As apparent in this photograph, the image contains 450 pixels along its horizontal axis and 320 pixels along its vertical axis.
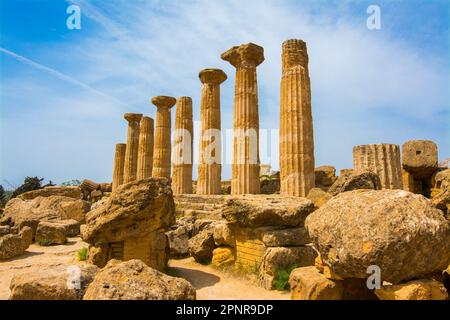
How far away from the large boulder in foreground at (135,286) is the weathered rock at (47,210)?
11.8 meters

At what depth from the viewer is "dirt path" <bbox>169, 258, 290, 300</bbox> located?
6.13m

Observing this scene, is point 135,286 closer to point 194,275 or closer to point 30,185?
point 194,275

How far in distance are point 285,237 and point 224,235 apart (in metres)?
2.00

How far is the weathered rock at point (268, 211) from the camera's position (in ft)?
23.7

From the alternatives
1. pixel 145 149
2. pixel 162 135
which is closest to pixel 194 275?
pixel 162 135

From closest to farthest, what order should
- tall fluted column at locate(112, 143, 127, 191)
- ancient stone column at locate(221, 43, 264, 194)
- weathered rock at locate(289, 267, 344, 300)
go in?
weathered rock at locate(289, 267, 344, 300) < ancient stone column at locate(221, 43, 264, 194) < tall fluted column at locate(112, 143, 127, 191)

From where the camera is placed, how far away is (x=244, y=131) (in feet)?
47.1

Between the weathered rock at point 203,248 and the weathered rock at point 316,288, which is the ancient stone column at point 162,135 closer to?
the weathered rock at point 203,248

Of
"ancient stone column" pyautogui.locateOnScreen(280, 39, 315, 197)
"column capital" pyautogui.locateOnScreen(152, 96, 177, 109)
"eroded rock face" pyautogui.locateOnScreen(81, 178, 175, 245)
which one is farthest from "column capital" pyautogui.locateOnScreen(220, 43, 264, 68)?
"eroded rock face" pyautogui.locateOnScreen(81, 178, 175, 245)

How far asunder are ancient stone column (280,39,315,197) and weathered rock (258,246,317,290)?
507cm

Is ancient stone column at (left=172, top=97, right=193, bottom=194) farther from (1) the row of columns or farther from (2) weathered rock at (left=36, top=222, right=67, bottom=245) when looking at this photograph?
(2) weathered rock at (left=36, top=222, right=67, bottom=245)

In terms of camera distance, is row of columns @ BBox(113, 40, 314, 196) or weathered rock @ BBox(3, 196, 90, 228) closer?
row of columns @ BBox(113, 40, 314, 196)

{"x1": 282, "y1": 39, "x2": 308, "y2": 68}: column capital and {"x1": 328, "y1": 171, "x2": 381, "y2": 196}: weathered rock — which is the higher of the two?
{"x1": 282, "y1": 39, "x2": 308, "y2": 68}: column capital
